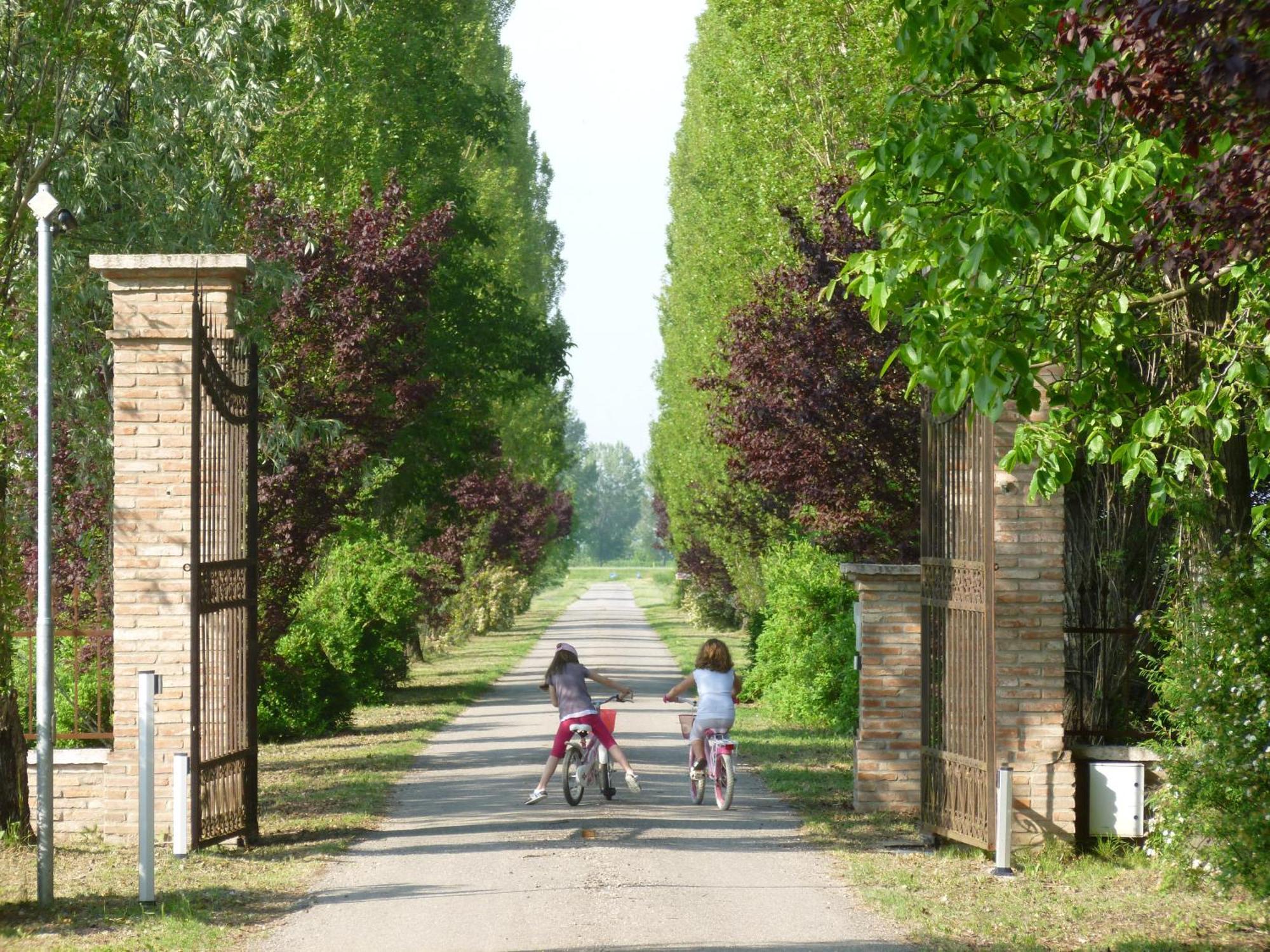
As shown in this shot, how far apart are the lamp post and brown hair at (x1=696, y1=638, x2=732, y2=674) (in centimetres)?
587

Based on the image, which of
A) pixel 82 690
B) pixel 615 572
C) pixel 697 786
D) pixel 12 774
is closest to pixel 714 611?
pixel 82 690

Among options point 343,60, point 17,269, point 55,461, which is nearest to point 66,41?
point 17,269

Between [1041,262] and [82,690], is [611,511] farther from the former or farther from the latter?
[1041,262]

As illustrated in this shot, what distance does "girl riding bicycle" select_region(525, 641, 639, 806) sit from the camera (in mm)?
13492

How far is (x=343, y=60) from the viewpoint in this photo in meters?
24.0

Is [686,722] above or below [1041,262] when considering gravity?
below

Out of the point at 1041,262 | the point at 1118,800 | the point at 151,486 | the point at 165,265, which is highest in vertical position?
the point at 165,265

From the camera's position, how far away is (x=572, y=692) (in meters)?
13.7

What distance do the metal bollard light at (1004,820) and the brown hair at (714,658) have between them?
3667mm

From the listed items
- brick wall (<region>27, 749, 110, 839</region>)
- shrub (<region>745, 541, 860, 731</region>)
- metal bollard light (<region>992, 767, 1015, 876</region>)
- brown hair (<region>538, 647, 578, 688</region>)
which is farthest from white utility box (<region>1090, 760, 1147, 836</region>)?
shrub (<region>745, 541, 860, 731</region>)

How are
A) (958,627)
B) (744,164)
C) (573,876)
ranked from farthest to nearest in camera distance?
(744,164), (958,627), (573,876)

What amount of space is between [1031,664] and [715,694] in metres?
3.64

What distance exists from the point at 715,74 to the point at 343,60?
28.4ft

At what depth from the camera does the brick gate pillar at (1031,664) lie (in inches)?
425
